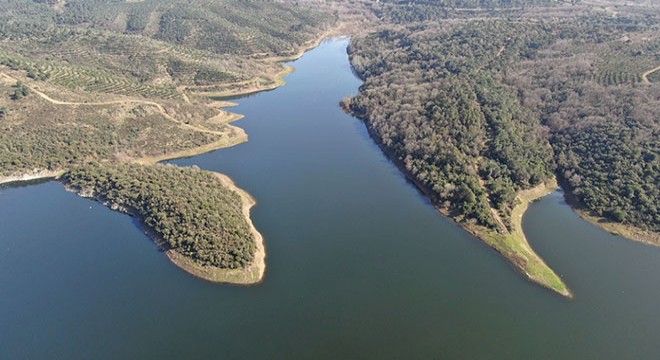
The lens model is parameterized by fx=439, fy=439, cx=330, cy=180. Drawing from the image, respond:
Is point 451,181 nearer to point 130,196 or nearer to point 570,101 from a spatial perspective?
point 570,101

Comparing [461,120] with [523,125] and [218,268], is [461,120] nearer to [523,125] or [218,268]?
[523,125]

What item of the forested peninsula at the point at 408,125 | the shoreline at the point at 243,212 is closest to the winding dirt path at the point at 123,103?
the forested peninsula at the point at 408,125

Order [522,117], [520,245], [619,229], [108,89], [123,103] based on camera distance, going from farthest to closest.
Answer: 1. [108,89]
2. [123,103]
3. [522,117]
4. [619,229]
5. [520,245]

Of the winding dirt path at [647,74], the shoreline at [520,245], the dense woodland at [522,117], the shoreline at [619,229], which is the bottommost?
the shoreline at [520,245]

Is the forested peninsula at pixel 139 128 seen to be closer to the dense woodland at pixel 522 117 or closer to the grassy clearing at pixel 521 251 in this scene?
the grassy clearing at pixel 521 251

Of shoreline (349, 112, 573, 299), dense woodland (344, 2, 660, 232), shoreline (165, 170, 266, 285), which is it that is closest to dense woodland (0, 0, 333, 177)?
shoreline (165, 170, 266, 285)

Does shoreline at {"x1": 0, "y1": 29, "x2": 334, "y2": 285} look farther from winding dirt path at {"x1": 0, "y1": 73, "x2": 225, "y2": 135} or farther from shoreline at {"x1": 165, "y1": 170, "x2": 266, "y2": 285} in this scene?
winding dirt path at {"x1": 0, "y1": 73, "x2": 225, "y2": 135}

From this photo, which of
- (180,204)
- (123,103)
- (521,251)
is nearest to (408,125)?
(521,251)
